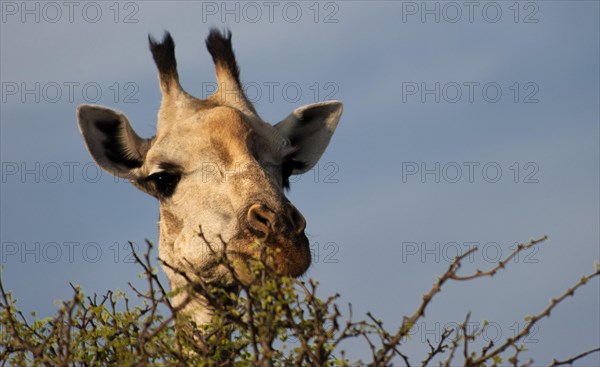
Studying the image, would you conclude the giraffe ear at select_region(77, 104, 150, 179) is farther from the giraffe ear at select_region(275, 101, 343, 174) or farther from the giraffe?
the giraffe ear at select_region(275, 101, 343, 174)

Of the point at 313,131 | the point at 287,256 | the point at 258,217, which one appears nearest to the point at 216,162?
the point at 258,217

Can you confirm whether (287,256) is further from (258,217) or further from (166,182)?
(166,182)

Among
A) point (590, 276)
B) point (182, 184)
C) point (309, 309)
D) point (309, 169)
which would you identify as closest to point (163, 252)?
point (182, 184)

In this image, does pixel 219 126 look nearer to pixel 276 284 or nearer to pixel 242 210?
pixel 242 210

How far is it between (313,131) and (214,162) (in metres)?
2.32

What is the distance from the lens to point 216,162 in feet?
30.7

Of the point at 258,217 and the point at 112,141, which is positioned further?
the point at 112,141

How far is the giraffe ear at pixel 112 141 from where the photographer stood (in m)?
10.2

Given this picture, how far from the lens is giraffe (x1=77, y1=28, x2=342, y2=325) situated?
8.45m

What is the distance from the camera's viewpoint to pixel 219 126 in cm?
966

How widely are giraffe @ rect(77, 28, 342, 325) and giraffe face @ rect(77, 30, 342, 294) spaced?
0.01m

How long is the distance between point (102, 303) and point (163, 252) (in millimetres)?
1782

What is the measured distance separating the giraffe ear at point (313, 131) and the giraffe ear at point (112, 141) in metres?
1.84

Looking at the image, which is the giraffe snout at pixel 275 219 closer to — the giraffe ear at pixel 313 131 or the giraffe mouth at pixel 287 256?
the giraffe mouth at pixel 287 256
